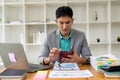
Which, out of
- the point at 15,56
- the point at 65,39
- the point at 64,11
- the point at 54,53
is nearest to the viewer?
the point at 15,56

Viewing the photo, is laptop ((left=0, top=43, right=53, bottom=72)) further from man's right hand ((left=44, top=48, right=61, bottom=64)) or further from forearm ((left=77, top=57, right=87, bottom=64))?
forearm ((left=77, top=57, right=87, bottom=64))

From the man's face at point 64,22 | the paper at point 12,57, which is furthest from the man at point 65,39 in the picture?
the paper at point 12,57

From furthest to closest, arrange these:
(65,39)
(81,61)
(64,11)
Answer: (65,39) → (64,11) → (81,61)

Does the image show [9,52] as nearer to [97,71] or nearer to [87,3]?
[97,71]

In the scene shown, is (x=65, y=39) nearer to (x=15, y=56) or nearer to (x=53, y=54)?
(x=53, y=54)

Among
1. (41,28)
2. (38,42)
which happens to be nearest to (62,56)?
(38,42)

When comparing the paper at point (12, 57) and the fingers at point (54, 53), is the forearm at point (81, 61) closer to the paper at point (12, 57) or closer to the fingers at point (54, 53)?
the fingers at point (54, 53)

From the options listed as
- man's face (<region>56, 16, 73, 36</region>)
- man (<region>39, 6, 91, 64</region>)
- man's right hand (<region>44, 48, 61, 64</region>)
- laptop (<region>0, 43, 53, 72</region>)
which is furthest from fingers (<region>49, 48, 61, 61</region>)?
man's face (<region>56, 16, 73, 36</region>)

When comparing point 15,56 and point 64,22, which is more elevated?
point 64,22

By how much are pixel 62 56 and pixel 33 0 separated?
7.85ft

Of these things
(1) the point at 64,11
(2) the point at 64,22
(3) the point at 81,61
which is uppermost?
(1) the point at 64,11

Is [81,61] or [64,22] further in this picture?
[64,22]

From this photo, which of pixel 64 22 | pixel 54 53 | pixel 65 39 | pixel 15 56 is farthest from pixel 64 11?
pixel 15 56

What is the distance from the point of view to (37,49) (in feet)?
12.9
